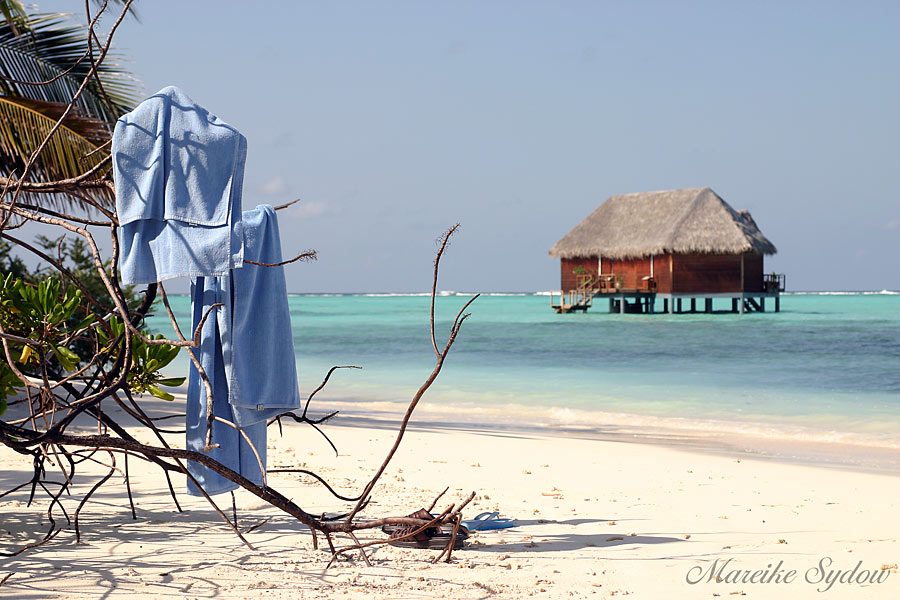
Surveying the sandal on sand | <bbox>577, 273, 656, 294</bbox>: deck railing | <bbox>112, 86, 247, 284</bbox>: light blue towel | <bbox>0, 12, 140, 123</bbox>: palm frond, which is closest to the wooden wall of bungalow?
<bbox>577, 273, 656, 294</bbox>: deck railing

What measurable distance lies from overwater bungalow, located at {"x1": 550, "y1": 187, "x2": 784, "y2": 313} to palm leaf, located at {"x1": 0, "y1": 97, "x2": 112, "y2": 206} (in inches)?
1140

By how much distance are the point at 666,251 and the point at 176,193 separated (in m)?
32.7

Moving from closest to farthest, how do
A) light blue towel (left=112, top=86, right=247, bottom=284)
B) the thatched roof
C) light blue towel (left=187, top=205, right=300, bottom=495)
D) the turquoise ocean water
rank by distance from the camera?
1. light blue towel (left=112, top=86, right=247, bottom=284)
2. light blue towel (left=187, top=205, right=300, bottom=495)
3. the turquoise ocean water
4. the thatched roof

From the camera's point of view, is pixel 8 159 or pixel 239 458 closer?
pixel 239 458

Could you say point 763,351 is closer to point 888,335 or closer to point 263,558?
point 888,335

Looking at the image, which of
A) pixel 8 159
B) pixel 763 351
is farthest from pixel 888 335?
pixel 8 159

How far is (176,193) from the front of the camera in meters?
2.83

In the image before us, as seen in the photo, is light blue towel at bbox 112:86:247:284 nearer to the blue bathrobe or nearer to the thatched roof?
the blue bathrobe

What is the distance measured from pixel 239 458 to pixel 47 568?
851 mm

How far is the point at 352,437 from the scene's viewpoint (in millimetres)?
7746

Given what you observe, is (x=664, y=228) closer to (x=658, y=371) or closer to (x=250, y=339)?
(x=658, y=371)

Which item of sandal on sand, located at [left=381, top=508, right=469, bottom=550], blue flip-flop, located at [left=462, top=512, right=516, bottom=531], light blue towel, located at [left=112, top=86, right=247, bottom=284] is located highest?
light blue towel, located at [left=112, top=86, right=247, bottom=284]

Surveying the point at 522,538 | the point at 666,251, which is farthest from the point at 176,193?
the point at 666,251

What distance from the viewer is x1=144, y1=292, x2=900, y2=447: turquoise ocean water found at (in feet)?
39.0
